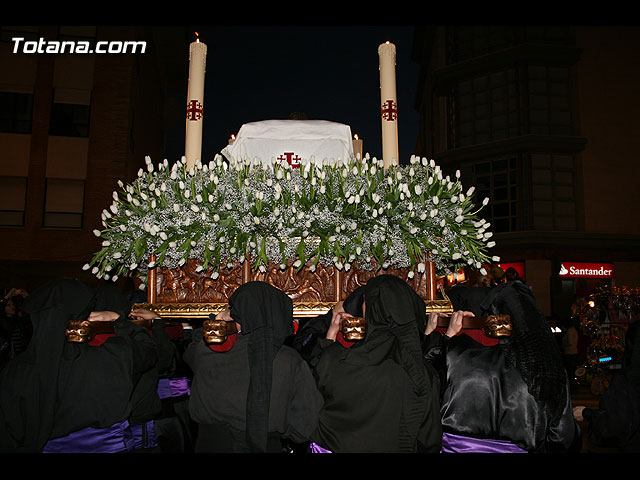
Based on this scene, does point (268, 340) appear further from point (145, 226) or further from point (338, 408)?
point (145, 226)

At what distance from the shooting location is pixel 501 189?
1958 cm

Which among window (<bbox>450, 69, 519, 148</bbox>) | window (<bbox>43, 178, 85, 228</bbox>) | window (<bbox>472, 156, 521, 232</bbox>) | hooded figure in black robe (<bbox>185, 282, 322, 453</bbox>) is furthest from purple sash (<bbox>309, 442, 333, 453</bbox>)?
window (<bbox>450, 69, 519, 148</bbox>)

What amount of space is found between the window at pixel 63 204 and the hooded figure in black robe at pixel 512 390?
1699cm

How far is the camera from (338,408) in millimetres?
2857

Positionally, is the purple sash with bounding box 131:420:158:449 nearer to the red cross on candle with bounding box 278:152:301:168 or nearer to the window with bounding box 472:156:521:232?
the red cross on candle with bounding box 278:152:301:168

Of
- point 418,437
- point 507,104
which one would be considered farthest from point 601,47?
point 418,437

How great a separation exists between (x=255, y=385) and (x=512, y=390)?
60.1 inches

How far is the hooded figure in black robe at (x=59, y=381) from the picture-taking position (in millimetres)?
2803

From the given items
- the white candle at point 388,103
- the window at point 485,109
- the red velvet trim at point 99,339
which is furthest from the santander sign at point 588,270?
Result: the red velvet trim at point 99,339

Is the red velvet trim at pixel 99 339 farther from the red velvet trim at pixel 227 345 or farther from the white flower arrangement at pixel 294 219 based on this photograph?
the red velvet trim at pixel 227 345

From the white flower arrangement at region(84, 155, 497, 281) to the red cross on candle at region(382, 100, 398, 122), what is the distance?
0.60 meters

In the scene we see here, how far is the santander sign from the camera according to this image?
18.4m

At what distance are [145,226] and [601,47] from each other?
70.2 feet
